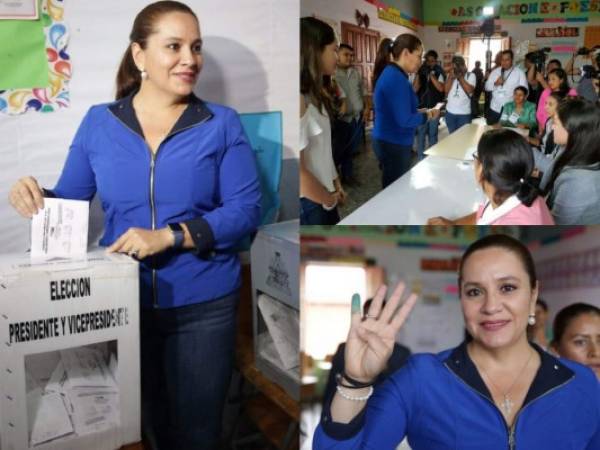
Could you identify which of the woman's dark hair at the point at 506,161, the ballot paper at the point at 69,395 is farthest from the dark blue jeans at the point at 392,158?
the ballot paper at the point at 69,395

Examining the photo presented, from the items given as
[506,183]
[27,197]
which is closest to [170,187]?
[27,197]

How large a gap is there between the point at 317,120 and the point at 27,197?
0.57 metres

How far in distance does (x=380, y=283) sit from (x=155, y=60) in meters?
0.56

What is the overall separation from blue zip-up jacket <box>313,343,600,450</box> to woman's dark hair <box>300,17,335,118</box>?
1.52 ft

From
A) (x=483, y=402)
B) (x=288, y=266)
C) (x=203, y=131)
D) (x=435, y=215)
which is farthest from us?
(x=288, y=266)

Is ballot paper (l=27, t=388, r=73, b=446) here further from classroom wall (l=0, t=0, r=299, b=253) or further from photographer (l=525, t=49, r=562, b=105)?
photographer (l=525, t=49, r=562, b=105)

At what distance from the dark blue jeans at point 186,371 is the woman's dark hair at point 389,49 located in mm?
592

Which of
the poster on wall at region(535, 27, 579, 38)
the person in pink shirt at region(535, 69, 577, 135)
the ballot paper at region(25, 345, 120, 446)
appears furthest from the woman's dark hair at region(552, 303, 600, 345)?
the ballot paper at region(25, 345, 120, 446)

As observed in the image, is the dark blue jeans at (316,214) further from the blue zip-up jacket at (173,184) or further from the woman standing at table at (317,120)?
the blue zip-up jacket at (173,184)

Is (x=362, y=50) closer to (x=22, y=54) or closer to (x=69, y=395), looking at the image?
(x=22, y=54)

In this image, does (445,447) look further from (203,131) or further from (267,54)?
(267,54)

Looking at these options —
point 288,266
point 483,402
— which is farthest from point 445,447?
point 288,266

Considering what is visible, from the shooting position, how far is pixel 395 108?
2.81 feet

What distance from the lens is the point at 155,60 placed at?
41.8 inches
